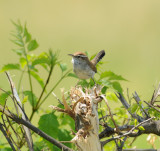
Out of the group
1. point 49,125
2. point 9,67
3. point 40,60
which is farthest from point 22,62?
point 49,125

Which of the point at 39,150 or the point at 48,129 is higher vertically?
the point at 48,129

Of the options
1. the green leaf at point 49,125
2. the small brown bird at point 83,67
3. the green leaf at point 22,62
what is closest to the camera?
the green leaf at point 49,125

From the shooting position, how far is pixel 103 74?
2205 mm

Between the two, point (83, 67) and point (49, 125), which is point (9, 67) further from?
point (83, 67)

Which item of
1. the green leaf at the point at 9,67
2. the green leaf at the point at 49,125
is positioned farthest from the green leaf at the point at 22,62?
the green leaf at the point at 49,125

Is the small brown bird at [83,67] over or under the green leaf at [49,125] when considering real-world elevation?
over

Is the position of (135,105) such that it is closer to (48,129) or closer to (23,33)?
(48,129)

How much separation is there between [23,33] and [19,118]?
3.21 feet

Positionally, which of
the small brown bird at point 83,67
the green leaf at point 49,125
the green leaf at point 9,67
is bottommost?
the green leaf at point 49,125

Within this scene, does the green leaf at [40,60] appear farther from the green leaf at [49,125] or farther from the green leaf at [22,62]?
the green leaf at [49,125]

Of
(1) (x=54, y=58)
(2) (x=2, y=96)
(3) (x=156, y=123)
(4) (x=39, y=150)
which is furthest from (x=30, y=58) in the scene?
(3) (x=156, y=123)

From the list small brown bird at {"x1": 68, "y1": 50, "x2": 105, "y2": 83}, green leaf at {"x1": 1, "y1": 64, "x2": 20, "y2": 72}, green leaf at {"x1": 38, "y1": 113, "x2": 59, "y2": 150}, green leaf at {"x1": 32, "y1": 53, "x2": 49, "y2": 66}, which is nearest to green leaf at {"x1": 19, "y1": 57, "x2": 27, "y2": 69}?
green leaf at {"x1": 1, "y1": 64, "x2": 20, "y2": 72}

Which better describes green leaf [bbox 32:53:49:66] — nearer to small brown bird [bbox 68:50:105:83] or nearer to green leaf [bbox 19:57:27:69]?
green leaf [bbox 19:57:27:69]

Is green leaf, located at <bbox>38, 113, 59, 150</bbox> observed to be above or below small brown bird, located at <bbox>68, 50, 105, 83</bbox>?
below
